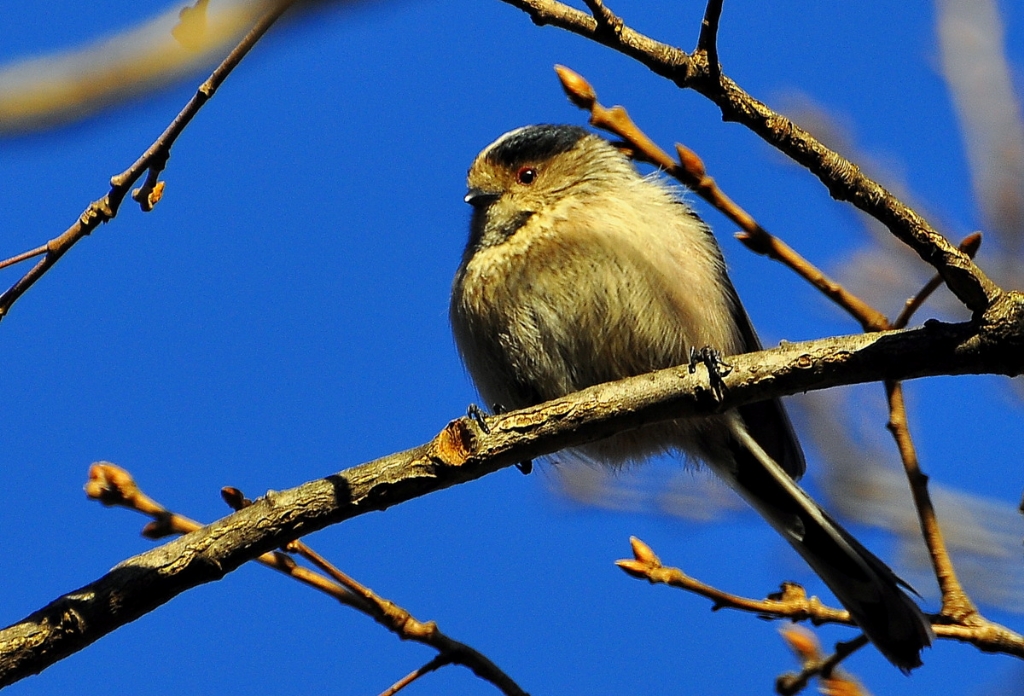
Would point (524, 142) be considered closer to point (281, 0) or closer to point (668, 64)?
point (668, 64)

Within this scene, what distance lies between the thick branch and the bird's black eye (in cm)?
192

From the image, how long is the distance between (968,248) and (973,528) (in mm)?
1381

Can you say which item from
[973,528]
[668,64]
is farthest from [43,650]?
[973,528]

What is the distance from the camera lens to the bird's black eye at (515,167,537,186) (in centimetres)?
469

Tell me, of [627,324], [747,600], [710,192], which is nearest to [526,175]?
[627,324]

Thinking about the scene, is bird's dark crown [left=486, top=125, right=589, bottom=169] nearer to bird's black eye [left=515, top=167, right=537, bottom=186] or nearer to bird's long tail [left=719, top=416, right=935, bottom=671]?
bird's black eye [left=515, top=167, right=537, bottom=186]

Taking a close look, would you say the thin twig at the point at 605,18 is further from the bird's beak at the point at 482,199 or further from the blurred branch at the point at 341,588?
the bird's beak at the point at 482,199

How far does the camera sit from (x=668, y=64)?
2646mm

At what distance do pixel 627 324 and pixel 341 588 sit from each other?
5.43 ft

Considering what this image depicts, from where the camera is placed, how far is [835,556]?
13.1 feet

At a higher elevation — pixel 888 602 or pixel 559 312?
pixel 559 312

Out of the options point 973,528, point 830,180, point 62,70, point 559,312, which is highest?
point 559,312

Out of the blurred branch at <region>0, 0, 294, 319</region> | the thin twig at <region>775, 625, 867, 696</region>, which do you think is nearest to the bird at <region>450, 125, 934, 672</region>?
the thin twig at <region>775, 625, 867, 696</region>

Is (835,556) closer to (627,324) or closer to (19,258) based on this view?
(627,324)
